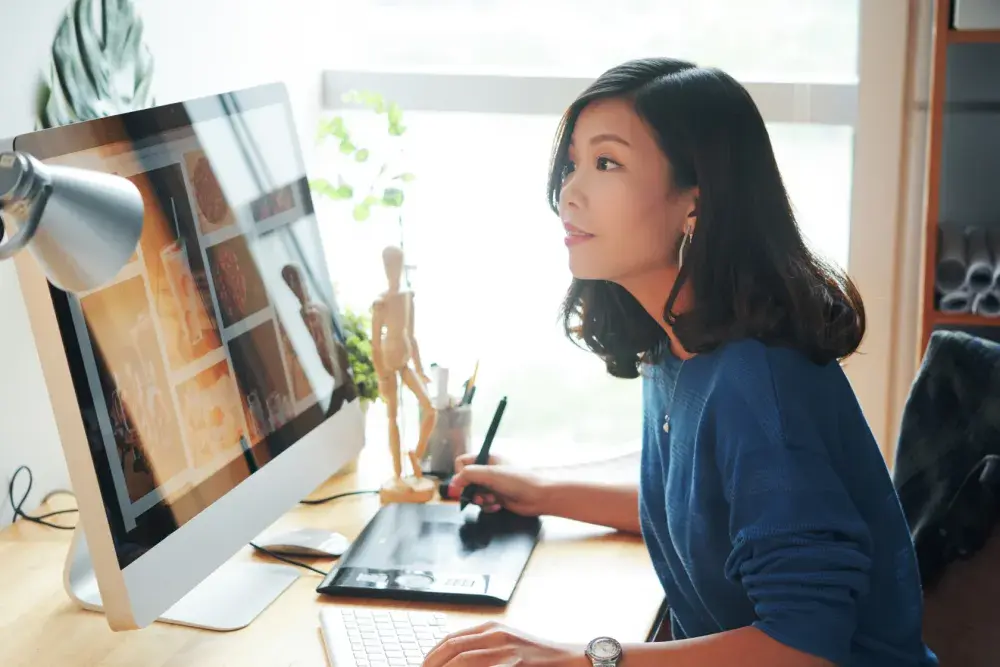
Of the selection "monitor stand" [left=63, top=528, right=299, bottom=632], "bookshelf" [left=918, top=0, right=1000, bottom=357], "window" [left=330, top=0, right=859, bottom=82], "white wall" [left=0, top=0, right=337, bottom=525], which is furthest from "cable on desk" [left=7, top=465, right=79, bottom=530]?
"bookshelf" [left=918, top=0, right=1000, bottom=357]

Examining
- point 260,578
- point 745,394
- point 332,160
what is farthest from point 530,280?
point 745,394

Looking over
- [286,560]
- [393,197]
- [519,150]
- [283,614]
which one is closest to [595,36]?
[519,150]

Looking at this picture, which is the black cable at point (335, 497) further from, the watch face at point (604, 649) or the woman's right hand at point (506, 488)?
the watch face at point (604, 649)

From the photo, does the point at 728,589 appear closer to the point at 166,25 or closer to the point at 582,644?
the point at 582,644

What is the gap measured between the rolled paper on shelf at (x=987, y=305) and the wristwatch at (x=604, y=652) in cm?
124

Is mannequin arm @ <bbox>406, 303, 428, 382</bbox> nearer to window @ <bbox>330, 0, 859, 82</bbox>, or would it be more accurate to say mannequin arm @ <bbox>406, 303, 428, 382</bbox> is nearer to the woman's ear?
the woman's ear

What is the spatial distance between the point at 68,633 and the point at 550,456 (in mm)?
789

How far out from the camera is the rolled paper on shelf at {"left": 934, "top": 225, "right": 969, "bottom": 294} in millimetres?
2057

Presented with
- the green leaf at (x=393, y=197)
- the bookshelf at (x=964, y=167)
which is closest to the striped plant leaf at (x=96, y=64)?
the green leaf at (x=393, y=197)

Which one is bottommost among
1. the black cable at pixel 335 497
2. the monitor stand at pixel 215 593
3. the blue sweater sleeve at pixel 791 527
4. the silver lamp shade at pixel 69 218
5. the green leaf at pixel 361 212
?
the black cable at pixel 335 497

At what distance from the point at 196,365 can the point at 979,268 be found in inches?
55.3

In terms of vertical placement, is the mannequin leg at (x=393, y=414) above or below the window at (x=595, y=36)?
below

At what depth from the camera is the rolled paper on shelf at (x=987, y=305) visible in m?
2.05

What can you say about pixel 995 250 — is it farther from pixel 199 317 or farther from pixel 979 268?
pixel 199 317
